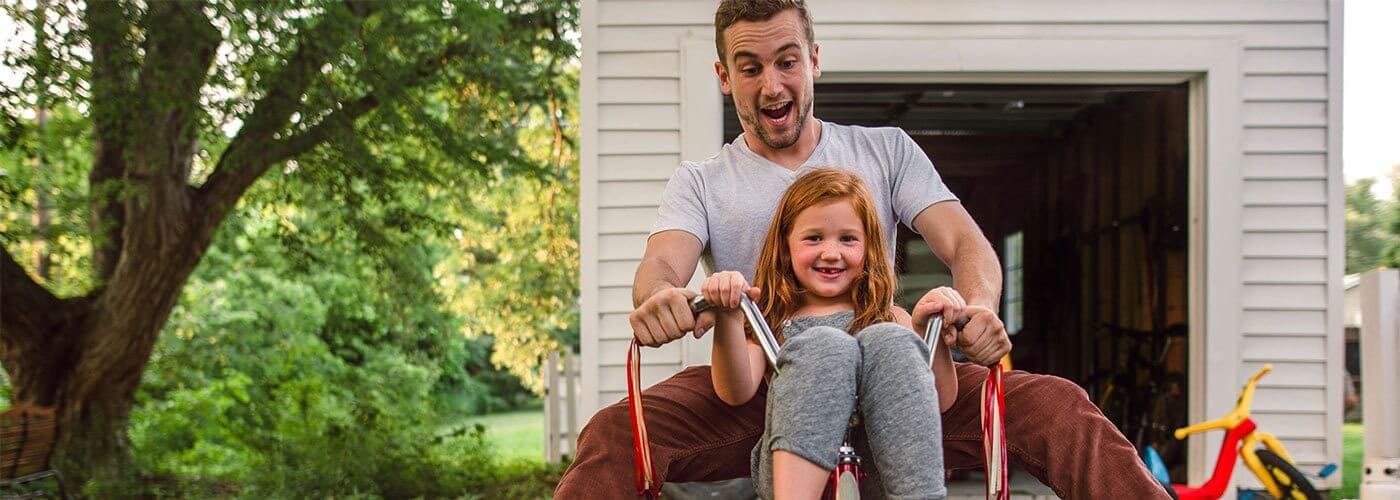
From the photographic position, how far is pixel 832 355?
1.90 meters

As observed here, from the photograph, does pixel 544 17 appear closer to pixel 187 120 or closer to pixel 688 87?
pixel 187 120

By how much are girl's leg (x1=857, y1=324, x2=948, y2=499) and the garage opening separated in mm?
3677

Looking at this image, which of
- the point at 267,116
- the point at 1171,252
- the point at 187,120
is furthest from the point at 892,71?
the point at 187,120

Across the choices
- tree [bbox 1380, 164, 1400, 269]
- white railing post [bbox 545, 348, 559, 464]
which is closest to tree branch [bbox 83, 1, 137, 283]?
white railing post [bbox 545, 348, 559, 464]

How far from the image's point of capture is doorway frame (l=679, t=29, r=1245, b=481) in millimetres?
5715

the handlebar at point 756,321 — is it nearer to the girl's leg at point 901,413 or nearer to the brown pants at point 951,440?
the girl's leg at point 901,413

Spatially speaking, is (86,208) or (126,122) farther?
(86,208)

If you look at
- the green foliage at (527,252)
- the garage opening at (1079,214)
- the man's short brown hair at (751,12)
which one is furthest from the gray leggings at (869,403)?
the green foliage at (527,252)

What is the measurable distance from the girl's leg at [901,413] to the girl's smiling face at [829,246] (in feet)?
0.92

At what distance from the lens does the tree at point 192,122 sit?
8.33 metres

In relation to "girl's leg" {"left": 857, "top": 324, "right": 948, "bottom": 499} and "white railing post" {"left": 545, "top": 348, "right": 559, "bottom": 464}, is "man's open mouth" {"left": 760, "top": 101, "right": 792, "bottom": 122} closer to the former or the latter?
"girl's leg" {"left": 857, "top": 324, "right": 948, "bottom": 499}

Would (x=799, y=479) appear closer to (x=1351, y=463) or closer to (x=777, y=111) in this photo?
(x=777, y=111)

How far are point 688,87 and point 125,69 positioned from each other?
4.65m

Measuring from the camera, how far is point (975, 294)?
2.27 meters
